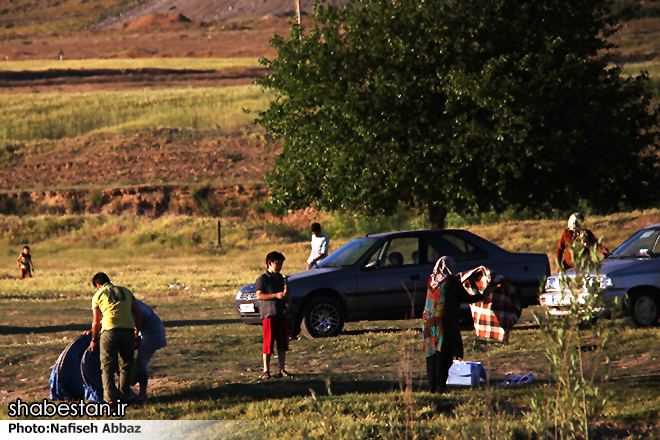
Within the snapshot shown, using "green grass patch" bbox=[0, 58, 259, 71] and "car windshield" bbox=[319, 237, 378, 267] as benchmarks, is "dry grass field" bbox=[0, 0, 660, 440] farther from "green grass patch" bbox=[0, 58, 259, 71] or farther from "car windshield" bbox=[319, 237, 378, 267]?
"car windshield" bbox=[319, 237, 378, 267]

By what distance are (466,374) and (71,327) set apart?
394 inches

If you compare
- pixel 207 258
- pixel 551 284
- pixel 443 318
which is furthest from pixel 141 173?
pixel 443 318

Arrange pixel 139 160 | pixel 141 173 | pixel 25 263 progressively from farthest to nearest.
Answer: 1. pixel 139 160
2. pixel 141 173
3. pixel 25 263

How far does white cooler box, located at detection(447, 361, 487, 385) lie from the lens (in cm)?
1000

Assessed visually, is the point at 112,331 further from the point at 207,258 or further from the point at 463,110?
the point at 207,258

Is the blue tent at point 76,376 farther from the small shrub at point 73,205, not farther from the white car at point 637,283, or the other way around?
the small shrub at point 73,205


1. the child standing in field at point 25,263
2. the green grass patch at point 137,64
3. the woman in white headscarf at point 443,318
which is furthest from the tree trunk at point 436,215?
the green grass patch at point 137,64

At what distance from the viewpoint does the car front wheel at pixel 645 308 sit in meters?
13.4

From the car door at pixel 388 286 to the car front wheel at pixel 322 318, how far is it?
0.43 m

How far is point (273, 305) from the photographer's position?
10352 millimetres

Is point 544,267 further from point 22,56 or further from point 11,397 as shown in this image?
point 22,56

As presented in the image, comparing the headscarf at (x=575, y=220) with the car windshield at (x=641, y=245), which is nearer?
the headscarf at (x=575, y=220)

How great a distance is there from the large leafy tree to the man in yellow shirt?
14.4 meters

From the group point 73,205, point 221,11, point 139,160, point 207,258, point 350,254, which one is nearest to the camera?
point 350,254
